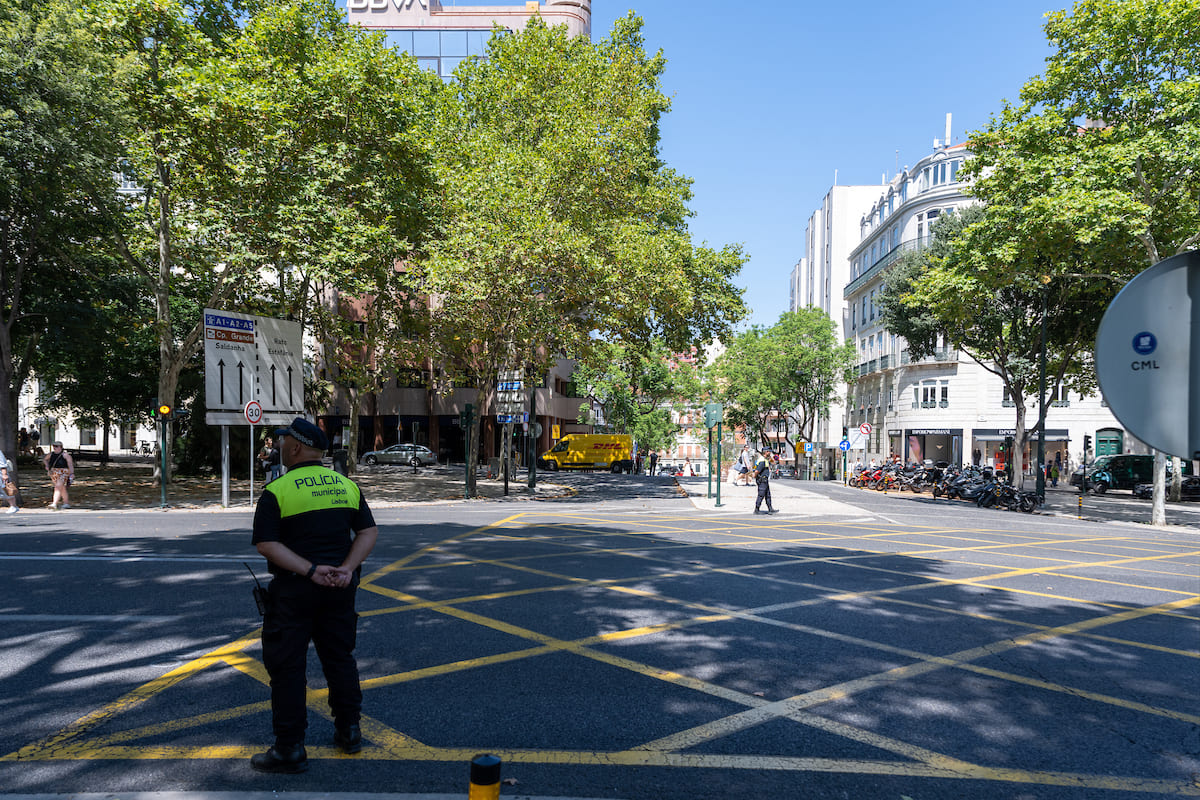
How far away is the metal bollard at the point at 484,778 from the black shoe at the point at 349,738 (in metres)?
1.86

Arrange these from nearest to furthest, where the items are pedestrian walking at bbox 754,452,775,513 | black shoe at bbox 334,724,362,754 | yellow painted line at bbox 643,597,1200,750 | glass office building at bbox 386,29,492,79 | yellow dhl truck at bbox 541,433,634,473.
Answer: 1. black shoe at bbox 334,724,362,754
2. yellow painted line at bbox 643,597,1200,750
3. pedestrian walking at bbox 754,452,775,513
4. yellow dhl truck at bbox 541,433,634,473
5. glass office building at bbox 386,29,492,79

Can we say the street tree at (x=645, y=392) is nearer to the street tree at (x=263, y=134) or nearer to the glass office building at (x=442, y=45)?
the glass office building at (x=442, y=45)

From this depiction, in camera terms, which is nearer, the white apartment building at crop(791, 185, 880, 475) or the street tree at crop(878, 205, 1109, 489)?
the street tree at crop(878, 205, 1109, 489)

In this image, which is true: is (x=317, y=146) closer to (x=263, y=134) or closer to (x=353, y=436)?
(x=263, y=134)

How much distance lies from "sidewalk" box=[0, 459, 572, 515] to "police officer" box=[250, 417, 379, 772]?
16.1 meters

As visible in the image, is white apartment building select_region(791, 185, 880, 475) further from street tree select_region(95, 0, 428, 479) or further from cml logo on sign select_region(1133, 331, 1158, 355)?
cml logo on sign select_region(1133, 331, 1158, 355)

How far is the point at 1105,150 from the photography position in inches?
762

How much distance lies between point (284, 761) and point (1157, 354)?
3975 millimetres

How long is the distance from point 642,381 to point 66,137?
42741mm

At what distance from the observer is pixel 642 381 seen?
185 ft

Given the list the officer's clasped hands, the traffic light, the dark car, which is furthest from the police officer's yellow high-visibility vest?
the dark car

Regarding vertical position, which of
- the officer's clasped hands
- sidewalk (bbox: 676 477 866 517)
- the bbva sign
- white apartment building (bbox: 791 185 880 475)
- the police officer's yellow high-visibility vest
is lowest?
sidewalk (bbox: 676 477 866 517)

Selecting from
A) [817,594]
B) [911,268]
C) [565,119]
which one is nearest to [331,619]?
[817,594]

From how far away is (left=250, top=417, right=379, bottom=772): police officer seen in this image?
142 inches
